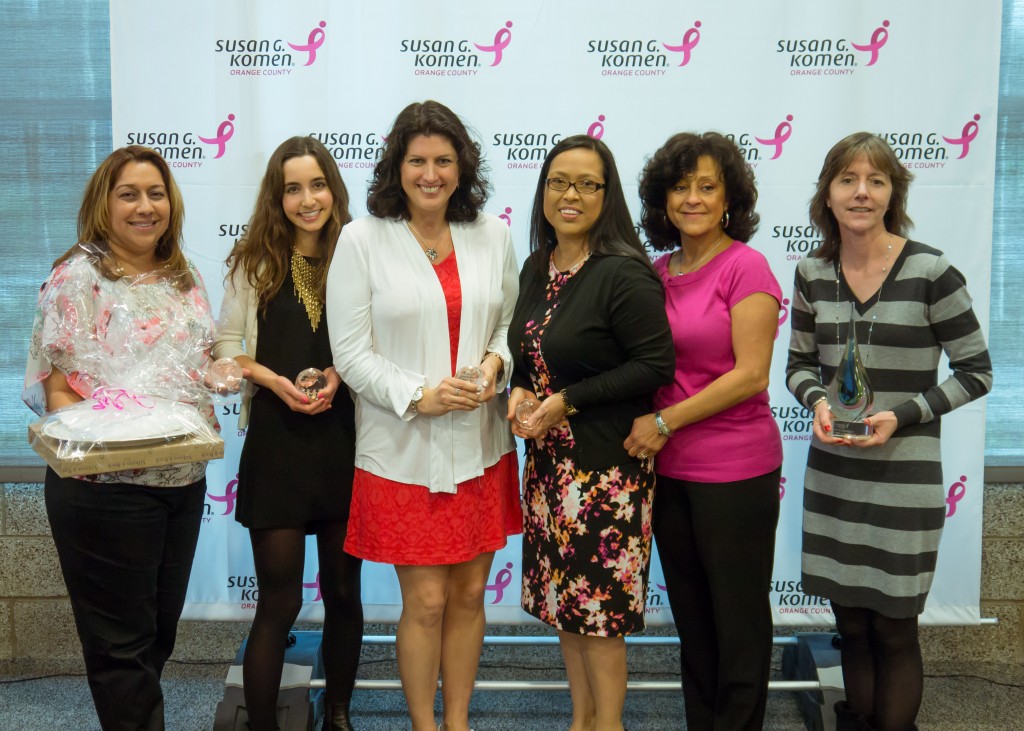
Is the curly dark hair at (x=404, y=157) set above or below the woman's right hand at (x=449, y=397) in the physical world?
above

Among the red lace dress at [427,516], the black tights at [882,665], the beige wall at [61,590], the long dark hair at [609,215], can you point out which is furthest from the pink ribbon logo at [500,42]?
the beige wall at [61,590]

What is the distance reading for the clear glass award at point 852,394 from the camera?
2096 mm

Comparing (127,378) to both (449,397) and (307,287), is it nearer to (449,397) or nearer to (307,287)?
(307,287)

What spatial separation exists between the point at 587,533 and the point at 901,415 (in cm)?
84

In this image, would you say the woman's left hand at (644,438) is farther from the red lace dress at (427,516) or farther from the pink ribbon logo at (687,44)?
the pink ribbon logo at (687,44)

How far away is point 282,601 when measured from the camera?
2.33m

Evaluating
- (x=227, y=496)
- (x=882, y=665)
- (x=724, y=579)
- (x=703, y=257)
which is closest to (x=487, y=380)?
(x=703, y=257)

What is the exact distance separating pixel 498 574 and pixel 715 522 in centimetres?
124

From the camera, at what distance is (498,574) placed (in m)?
3.17

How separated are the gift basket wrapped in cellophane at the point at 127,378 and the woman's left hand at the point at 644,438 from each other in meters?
1.01

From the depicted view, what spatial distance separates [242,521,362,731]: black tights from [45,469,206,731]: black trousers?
225 millimetres

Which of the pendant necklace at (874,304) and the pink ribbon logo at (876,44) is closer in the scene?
the pendant necklace at (874,304)

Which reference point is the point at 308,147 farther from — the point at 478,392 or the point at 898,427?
the point at 898,427

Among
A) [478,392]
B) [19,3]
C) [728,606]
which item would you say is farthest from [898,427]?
[19,3]
